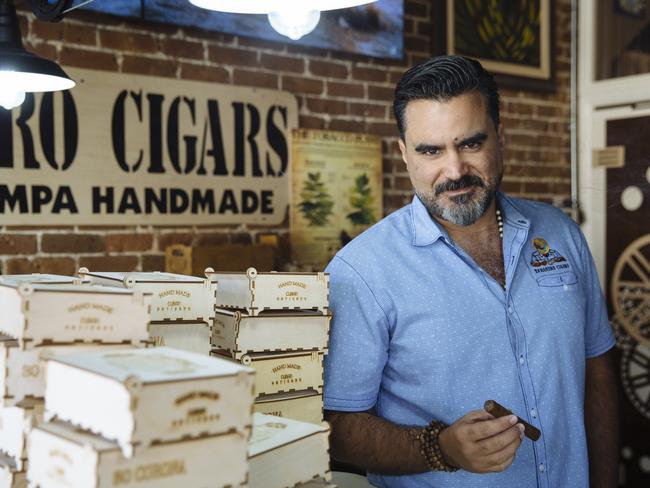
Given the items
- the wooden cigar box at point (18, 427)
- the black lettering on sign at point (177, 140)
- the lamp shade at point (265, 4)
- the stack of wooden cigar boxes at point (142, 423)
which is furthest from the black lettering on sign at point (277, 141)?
the stack of wooden cigar boxes at point (142, 423)

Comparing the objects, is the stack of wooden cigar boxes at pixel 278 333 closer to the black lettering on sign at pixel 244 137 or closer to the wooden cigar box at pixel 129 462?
the wooden cigar box at pixel 129 462

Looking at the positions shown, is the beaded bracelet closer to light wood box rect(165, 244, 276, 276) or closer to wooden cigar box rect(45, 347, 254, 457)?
wooden cigar box rect(45, 347, 254, 457)

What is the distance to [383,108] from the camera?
13.1 feet

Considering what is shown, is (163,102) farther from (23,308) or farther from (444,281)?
→ (23,308)

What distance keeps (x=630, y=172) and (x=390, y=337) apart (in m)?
3.09

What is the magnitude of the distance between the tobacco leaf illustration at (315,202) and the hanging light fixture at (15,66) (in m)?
1.64

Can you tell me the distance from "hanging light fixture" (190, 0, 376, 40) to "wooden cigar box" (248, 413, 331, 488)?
0.74 meters

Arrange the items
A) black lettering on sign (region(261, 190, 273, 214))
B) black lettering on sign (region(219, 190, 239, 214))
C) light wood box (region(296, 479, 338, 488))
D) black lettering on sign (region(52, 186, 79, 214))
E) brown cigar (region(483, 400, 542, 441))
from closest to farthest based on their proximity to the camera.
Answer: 1. light wood box (region(296, 479, 338, 488))
2. brown cigar (region(483, 400, 542, 441))
3. black lettering on sign (region(52, 186, 79, 214))
4. black lettering on sign (region(219, 190, 239, 214))
5. black lettering on sign (region(261, 190, 273, 214))

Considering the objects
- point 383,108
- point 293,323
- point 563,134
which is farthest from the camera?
point 563,134

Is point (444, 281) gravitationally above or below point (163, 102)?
below

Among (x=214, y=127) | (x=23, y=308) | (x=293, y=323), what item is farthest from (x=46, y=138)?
(x=23, y=308)

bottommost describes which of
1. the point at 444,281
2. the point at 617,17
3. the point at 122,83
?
the point at 444,281

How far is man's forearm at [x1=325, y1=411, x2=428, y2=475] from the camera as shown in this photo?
1.86 m

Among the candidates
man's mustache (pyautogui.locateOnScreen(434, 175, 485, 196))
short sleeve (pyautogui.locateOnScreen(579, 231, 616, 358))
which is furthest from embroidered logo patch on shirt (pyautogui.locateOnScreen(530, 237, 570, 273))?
man's mustache (pyautogui.locateOnScreen(434, 175, 485, 196))
